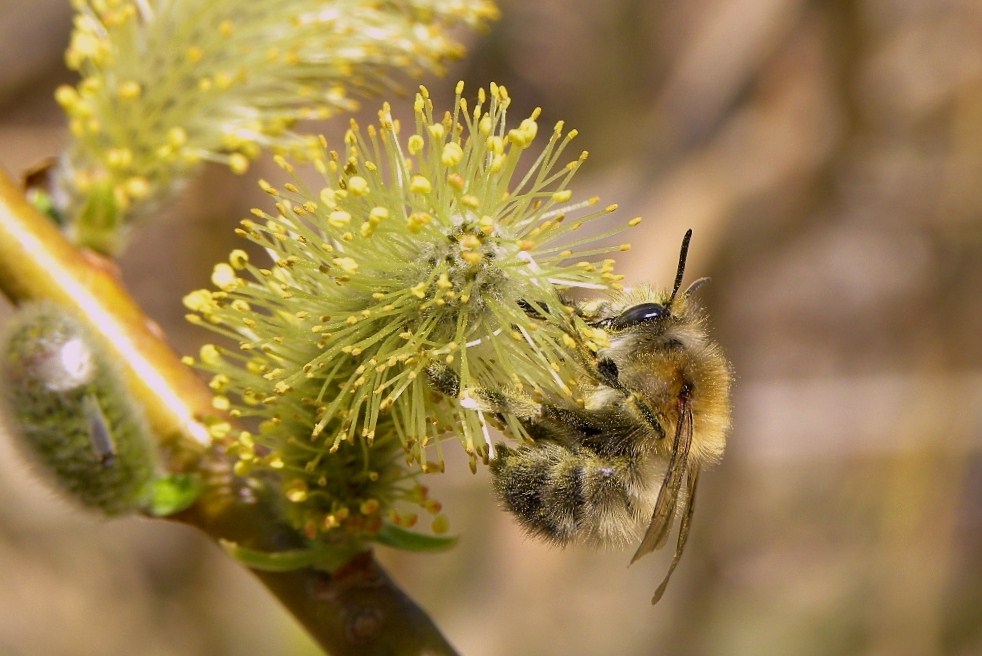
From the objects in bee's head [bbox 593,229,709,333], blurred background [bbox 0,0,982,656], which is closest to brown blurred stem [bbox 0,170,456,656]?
bee's head [bbox 593,229,709,333]

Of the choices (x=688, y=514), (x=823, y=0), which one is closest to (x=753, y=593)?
(x=823, y=0)

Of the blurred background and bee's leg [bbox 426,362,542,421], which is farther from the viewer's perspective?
the blurred background

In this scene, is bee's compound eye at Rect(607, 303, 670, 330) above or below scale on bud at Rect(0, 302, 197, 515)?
above

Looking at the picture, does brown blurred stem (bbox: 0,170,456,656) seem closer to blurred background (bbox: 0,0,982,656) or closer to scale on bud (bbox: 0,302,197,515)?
scale on bud (bbox: 0,302,197,515)

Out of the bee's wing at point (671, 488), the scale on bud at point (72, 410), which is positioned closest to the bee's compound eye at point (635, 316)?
the bee's wing at point (671, 488)

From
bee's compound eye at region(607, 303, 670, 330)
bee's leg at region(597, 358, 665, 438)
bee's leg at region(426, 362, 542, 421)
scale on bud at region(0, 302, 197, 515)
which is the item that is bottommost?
scale on bud at region(0, 302, 197, 515)

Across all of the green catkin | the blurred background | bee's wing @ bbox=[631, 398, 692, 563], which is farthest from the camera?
the blurred background

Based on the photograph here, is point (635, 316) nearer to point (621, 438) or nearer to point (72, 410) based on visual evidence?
point (621, 438)

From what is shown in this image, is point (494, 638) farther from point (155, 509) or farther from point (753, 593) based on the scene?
point (155, 509)
